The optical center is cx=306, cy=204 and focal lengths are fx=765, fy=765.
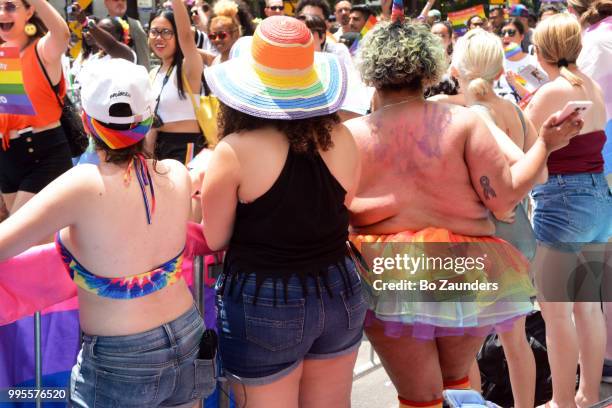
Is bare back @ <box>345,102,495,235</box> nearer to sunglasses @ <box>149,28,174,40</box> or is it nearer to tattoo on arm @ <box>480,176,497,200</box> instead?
tattoo on arm @ <box>480,176,497,200</box>

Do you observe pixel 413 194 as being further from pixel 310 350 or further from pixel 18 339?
pixel 18 339

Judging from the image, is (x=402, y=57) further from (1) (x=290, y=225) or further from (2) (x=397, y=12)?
(1) (x=290, y=225)

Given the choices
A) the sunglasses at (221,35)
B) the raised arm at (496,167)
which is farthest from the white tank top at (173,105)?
the raised arm at (496,167)

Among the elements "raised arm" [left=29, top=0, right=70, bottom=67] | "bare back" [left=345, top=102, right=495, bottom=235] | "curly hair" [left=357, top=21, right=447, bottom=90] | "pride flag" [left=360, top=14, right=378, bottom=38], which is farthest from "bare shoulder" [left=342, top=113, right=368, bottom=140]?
"pride flag" [left=360, top=14, right=378, bottom=38]

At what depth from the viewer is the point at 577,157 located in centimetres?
395

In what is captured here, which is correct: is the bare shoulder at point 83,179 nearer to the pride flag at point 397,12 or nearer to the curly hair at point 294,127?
the curly hair at point 294,127

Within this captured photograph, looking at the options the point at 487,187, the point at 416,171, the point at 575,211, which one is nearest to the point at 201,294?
the point at 416,171

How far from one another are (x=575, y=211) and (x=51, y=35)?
300 cm

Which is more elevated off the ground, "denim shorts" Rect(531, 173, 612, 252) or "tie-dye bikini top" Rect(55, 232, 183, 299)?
"tie-dye bikini top" Rect(55, 232, 183, 299)

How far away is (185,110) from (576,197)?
2460 mm

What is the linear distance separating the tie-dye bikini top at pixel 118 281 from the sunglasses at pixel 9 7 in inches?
106

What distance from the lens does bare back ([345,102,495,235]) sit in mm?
2791

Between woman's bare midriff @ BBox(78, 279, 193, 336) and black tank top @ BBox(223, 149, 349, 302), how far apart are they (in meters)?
0.29

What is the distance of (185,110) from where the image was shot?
4941 mm
